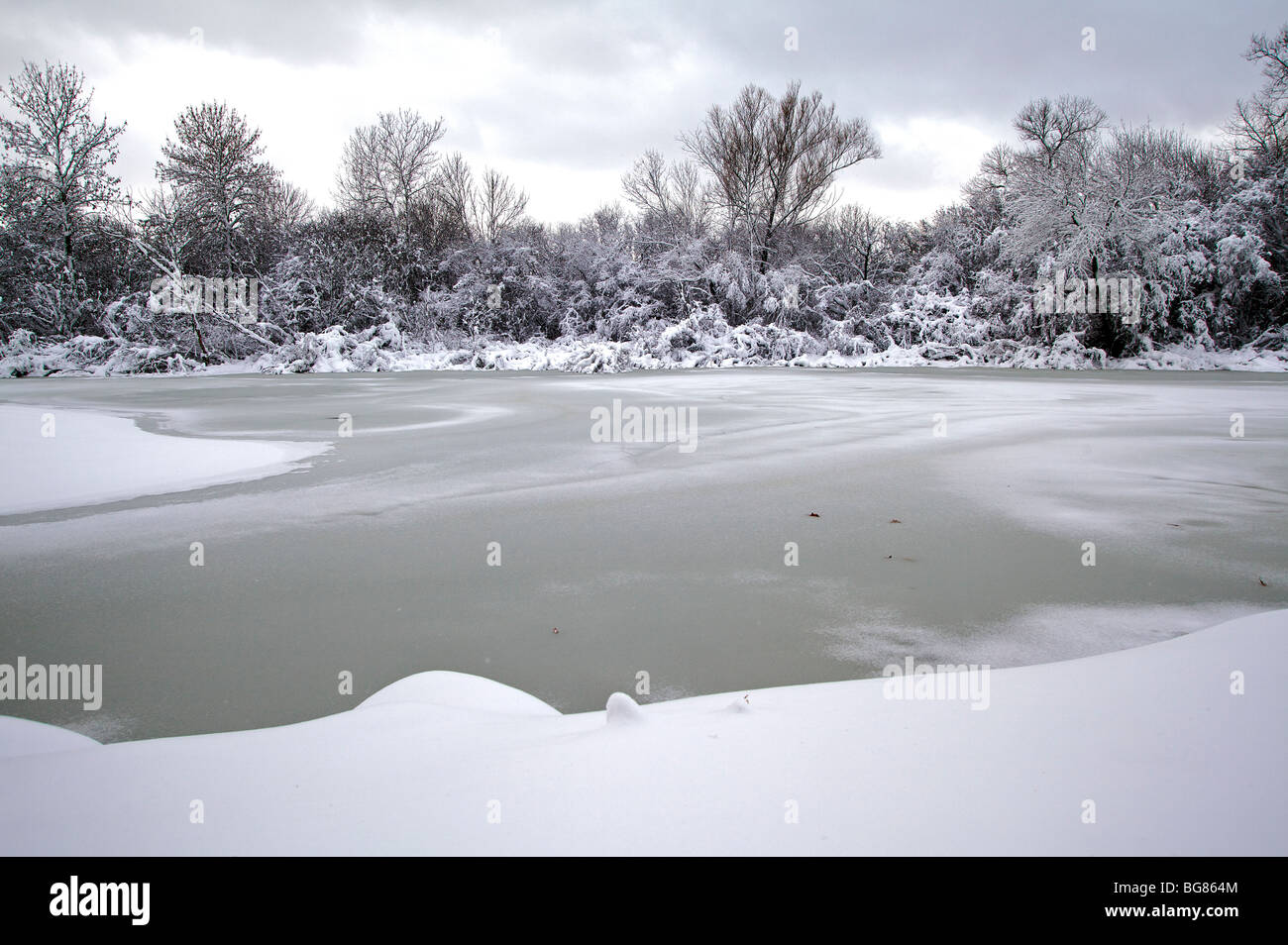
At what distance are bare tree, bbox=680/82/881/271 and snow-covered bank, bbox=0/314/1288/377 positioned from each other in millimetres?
4338

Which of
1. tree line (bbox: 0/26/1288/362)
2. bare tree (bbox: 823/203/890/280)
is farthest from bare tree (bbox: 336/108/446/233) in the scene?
bare tree (bbox: 823/203/890/280)

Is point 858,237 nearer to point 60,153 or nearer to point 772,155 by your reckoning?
point 772,155

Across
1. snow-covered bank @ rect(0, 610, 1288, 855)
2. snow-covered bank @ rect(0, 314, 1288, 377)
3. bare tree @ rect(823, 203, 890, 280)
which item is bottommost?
snow-covered bank @ rect(0, 610, 1288, 855)

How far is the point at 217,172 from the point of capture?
75.3 ft

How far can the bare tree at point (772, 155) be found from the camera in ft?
80.5

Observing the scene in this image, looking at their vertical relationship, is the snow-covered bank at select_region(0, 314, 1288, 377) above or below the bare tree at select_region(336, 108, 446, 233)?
below

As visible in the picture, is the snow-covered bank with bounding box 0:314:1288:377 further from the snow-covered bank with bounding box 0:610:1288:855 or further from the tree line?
the snow-covered bank with bounding box 0:610:1288:855

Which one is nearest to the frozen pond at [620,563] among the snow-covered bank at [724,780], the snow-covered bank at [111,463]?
the snow-covered bank at [111,463]

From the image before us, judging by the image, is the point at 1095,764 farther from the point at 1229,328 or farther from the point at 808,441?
the point at 1229,328

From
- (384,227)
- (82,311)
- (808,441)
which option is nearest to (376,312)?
(384,227)

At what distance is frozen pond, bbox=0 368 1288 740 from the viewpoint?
2.29 m

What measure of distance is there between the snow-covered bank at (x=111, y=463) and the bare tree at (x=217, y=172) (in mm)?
18644
